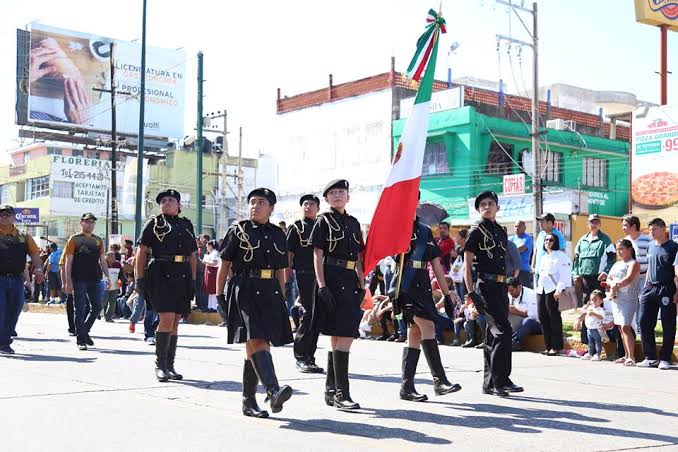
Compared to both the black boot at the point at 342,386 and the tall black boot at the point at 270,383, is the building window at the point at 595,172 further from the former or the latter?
the tall black boot at the point at 270,383

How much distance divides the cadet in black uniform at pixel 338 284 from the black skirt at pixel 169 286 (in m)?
2.65

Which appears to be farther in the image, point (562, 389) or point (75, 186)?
point (75, 186)

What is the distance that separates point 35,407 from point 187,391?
65.1 inches

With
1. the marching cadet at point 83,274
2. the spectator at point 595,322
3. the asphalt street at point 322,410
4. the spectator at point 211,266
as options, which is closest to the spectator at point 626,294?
the spectator at point 595,322

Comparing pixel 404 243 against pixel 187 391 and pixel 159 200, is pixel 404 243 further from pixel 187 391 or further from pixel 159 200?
pixel 159 200

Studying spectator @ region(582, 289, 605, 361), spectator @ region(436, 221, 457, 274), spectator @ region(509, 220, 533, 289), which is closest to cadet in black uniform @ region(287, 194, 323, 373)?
spectator @ region(582, 289, 605, 361)

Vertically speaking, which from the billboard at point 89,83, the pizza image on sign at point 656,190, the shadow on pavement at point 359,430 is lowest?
the shadow on pavement at point 359,430

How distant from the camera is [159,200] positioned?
1099cm

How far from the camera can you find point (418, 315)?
355 inches

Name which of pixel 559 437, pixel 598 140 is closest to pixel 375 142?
pixel 598 140

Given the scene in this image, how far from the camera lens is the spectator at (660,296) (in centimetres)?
1275

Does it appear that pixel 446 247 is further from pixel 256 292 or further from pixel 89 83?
pixel 89 83

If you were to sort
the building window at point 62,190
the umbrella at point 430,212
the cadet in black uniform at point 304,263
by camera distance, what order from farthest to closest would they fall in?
the building window at point 62,190 → the cadet in black uniform at point 304,263 → the umbrella at point 430,212

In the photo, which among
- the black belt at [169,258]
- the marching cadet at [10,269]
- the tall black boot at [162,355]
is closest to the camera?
the tall black boot at [162,355]
